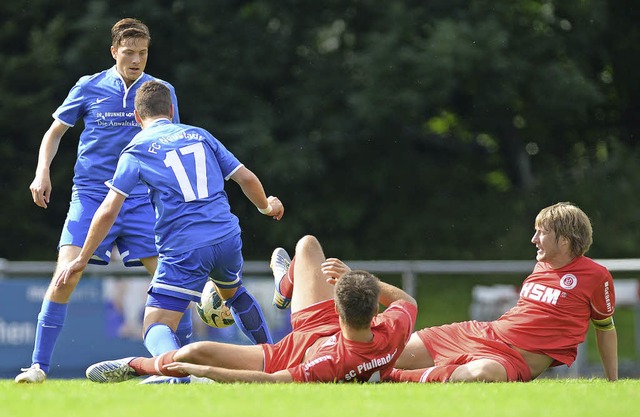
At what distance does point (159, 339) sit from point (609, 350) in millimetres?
2676

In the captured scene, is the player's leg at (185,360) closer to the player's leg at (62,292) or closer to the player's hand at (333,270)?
the player's hand at (333,270)

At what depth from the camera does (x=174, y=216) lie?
689 cm

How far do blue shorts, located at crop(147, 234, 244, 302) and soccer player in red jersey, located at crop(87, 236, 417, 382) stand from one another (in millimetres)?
520

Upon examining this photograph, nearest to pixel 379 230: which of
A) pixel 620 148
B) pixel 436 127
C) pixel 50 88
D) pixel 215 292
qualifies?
pixel 436 127

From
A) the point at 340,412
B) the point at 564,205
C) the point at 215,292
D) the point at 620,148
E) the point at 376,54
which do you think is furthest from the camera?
the point at 620,148

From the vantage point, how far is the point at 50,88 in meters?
21.8

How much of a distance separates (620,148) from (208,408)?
19.5m

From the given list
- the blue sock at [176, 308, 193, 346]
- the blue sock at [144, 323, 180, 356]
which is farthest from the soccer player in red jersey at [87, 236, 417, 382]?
the blue sock at [176, 308, 193, 346]

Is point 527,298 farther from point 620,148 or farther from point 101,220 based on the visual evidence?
point 620,148

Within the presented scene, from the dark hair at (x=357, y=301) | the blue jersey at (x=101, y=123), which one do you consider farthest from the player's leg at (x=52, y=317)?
the dark hair at (x=357, y=301)

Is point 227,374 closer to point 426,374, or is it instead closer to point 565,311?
point 426,374

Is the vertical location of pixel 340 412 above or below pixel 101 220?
below

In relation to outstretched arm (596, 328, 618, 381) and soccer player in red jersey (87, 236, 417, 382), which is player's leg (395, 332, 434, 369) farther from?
outstretched arm (596, 328, 618, 381)

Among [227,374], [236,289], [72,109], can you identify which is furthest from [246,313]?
[72,109]
